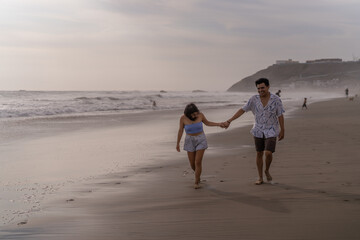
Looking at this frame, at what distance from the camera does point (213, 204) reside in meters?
5.01

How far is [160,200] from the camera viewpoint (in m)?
5.36

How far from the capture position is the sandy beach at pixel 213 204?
13.2ft

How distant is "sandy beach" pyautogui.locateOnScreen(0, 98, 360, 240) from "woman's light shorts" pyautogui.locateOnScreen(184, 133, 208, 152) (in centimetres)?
55

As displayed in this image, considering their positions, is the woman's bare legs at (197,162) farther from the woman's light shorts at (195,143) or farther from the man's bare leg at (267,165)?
the man's bare leg at (267,165)

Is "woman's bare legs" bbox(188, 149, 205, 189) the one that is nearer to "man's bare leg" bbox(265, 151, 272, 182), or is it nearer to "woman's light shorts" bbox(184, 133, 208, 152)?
"woman's light shorts" bbox(184, 133, 208, 152)

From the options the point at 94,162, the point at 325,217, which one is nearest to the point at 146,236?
the point at 325,217

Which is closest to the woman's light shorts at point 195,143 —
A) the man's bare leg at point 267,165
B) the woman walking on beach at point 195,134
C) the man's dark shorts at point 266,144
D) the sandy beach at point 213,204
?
the woman walking on beach at point 195,134

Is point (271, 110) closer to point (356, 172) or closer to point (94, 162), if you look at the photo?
point (356, 172)

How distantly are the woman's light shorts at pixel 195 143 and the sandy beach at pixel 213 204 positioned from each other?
546 mm

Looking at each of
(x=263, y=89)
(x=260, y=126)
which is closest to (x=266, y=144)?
(x=260, y=126)

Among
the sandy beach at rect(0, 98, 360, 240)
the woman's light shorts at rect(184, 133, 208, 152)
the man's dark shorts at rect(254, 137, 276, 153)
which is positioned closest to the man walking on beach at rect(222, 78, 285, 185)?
the man's dark shorts at rect(254, 137, 276, 153)

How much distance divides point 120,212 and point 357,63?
206645 mm

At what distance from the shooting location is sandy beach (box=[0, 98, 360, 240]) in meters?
4.03

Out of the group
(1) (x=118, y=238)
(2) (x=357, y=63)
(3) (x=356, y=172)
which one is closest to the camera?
(1) (x=118, y=238)
